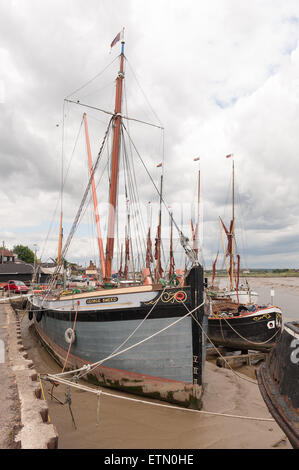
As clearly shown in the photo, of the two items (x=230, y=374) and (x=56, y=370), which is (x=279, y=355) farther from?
(x=56, y=370)

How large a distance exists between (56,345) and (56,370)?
3.93 feet

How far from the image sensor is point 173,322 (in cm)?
816

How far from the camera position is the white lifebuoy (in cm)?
1034

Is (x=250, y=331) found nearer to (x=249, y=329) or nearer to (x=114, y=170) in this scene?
(x=249, y=329)

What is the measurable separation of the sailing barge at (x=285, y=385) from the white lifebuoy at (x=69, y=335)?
7.48 meters

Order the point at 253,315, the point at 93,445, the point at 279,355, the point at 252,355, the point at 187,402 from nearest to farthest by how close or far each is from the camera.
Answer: the point at 279,355 → the point at 93,445 → the point at 187,402 → the point at 252,355 → the point at 253,315

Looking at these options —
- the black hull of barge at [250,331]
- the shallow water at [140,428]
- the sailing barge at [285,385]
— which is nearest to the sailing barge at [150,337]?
the shallow water at [140,428]

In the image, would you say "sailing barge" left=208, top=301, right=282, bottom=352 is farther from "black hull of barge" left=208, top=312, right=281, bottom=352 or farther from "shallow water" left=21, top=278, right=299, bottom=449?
"shallow water" left=21, top=278, right=299, bottom=449

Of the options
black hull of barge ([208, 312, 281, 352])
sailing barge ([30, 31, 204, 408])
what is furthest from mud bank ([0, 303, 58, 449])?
black hull of barge ([208, 312, 281, 352])

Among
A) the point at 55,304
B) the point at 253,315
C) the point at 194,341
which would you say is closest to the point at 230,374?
the point at 253,315

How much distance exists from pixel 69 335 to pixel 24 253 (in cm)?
8764

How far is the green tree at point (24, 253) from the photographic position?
88.8 meters

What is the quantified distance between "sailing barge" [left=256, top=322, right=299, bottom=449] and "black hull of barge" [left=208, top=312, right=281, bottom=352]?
36.7 ft

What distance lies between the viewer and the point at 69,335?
424 inches
